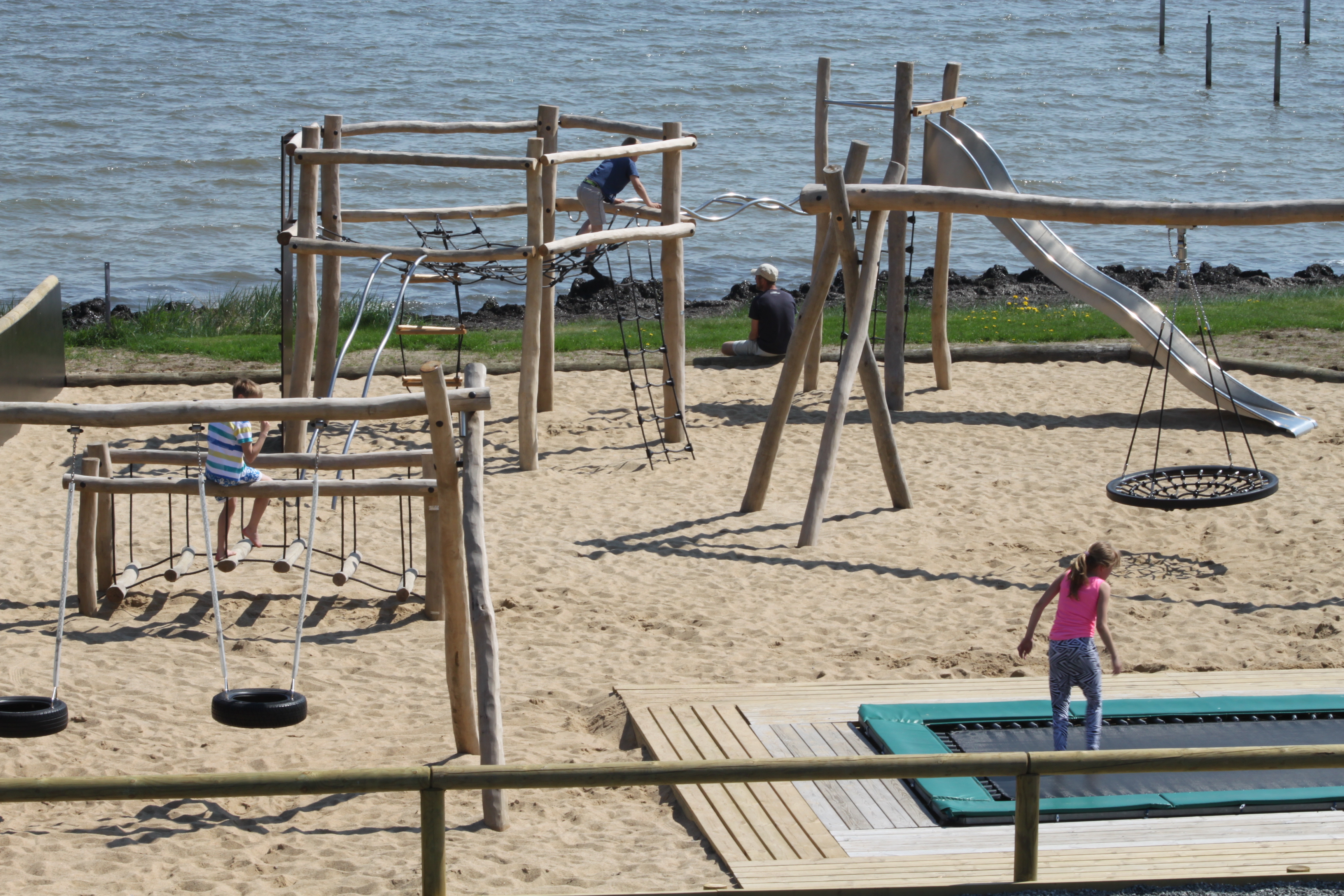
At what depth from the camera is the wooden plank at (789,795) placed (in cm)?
492

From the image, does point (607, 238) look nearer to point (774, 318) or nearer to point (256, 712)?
point (774, 318)

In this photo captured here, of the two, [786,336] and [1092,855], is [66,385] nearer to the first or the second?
[786,336]

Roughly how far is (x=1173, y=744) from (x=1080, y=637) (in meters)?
0.64

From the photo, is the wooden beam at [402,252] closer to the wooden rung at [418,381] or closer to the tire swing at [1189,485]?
the wooden rung at [418,381]

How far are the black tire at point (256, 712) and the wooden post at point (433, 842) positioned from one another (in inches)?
53.1

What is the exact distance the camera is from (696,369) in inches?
550

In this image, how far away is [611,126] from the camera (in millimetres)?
12312

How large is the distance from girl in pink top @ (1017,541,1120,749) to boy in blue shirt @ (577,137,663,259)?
690 cm

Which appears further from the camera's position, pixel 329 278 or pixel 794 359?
pixel 329 278

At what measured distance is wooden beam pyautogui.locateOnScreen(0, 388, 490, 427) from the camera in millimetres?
5543

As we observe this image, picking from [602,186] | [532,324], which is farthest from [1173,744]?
[602,186]

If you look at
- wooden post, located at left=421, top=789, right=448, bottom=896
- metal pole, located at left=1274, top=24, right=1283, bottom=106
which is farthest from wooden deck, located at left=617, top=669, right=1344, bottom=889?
metal pole, located at left=1274, top=24, right=1283, bottom=106

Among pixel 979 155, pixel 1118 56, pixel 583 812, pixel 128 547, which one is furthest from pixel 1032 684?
pixel 1118 56

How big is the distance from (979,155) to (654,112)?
23527 mm
